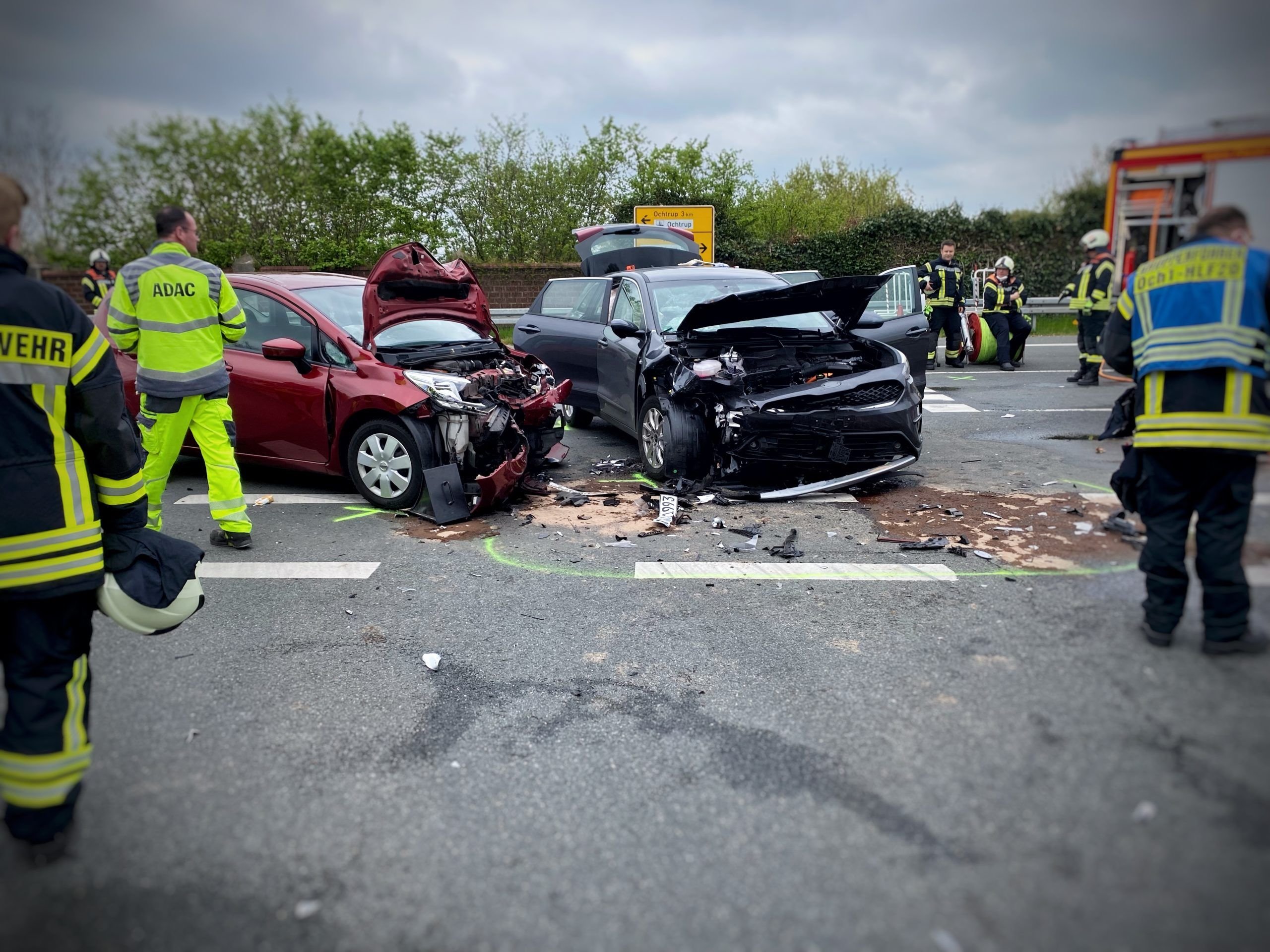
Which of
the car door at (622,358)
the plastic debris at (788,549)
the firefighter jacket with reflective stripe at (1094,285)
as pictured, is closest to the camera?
the firefighter jacket with reflective stripe at (1094,285)

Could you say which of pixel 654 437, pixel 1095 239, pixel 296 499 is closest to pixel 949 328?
pixel 654 437

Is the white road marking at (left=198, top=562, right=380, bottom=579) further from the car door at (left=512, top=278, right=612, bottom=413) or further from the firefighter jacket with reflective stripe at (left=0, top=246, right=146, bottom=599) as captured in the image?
the car door at (left=512, top=278, right=612, bottom=413)

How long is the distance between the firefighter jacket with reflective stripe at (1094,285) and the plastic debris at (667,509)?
9.49 ft

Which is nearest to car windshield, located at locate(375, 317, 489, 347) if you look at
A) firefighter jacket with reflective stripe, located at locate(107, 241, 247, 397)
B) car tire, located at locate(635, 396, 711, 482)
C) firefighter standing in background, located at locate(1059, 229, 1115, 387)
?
firefighter jacket with reflective stripe, located at locate(107, 241, 247, 397)

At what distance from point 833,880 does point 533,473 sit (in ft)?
17.4

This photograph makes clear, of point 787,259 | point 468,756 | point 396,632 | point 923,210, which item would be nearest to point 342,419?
point 396,632

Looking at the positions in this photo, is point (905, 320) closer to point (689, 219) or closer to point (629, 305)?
point (629, 305)

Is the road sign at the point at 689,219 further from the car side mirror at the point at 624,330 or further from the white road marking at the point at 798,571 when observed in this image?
the white road marking at the point at 798,571

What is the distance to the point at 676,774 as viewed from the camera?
2.94 m

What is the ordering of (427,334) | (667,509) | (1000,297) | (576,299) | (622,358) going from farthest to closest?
(1000,297)
(576,299)
(622,358)
(427,334)
(667,509)

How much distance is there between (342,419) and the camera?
638 centimetres

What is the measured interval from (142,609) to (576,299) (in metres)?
7.06

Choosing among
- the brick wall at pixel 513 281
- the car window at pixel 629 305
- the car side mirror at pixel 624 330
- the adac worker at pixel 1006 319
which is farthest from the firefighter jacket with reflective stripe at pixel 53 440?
the brick wall at pixel 513 281

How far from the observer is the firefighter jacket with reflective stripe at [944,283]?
1350cm
